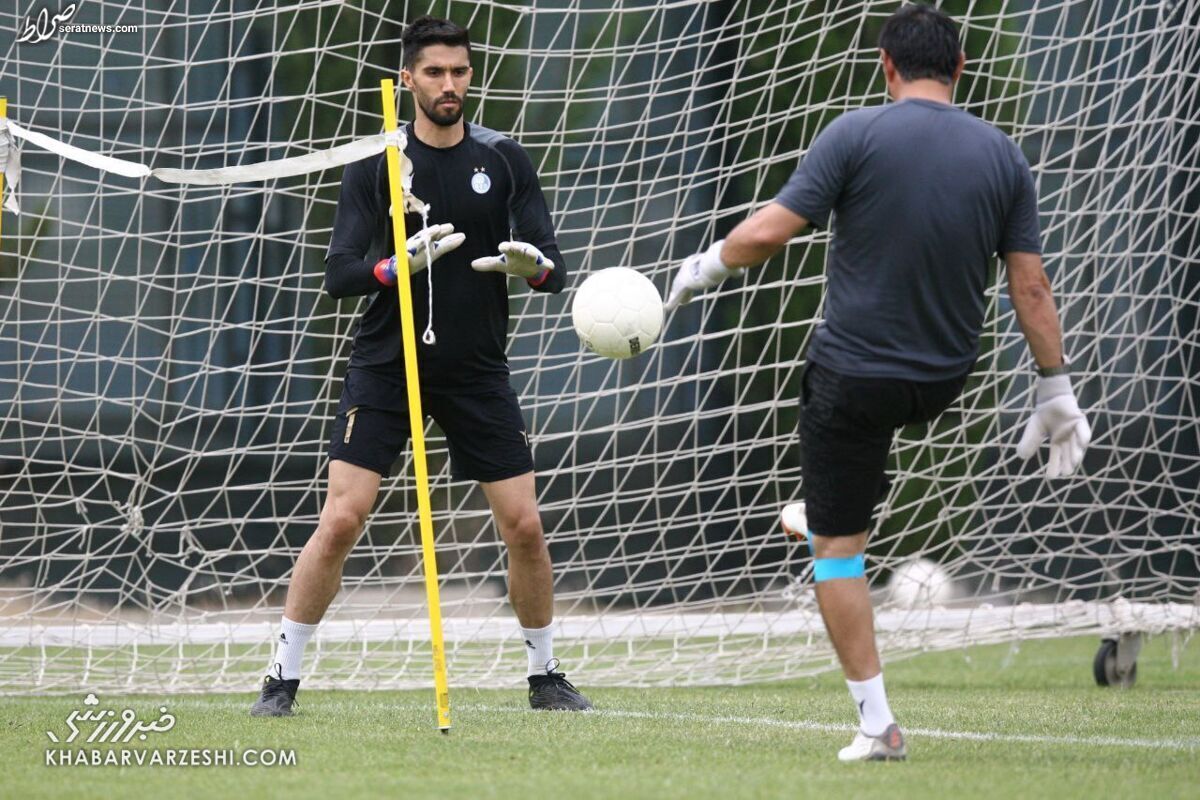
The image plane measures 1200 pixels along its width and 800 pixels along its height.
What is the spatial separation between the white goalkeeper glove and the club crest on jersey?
0.36m

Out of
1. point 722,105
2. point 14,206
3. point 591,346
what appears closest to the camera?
point 591,346

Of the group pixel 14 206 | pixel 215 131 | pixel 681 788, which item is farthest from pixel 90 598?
pixel 681 788

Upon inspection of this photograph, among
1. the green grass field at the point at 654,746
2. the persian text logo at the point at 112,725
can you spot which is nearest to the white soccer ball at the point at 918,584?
the green grass field at the point at 654,746

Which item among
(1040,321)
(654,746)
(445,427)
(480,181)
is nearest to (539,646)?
(445,427)

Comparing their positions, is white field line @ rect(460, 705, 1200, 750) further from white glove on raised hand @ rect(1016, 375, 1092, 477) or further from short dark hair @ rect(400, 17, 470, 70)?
short dark hair @ rect(400, 17, 470, 70)

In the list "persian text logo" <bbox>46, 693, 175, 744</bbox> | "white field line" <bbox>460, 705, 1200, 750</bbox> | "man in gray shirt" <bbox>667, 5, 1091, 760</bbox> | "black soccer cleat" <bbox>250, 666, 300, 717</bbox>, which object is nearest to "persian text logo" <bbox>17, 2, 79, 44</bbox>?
"persian text logo" <bbox>46, 693, 175, 744</bbox>

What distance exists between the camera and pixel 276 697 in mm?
5531

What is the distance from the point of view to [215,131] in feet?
27.5

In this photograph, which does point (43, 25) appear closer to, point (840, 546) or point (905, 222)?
point (905, 222)

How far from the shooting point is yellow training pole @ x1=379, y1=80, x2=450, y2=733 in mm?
4871

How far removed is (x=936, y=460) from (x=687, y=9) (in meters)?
3.00

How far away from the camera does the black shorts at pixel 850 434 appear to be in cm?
427

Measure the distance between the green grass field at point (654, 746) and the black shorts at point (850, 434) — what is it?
26.7 inches

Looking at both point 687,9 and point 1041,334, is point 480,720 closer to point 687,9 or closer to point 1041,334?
point 1041,334
